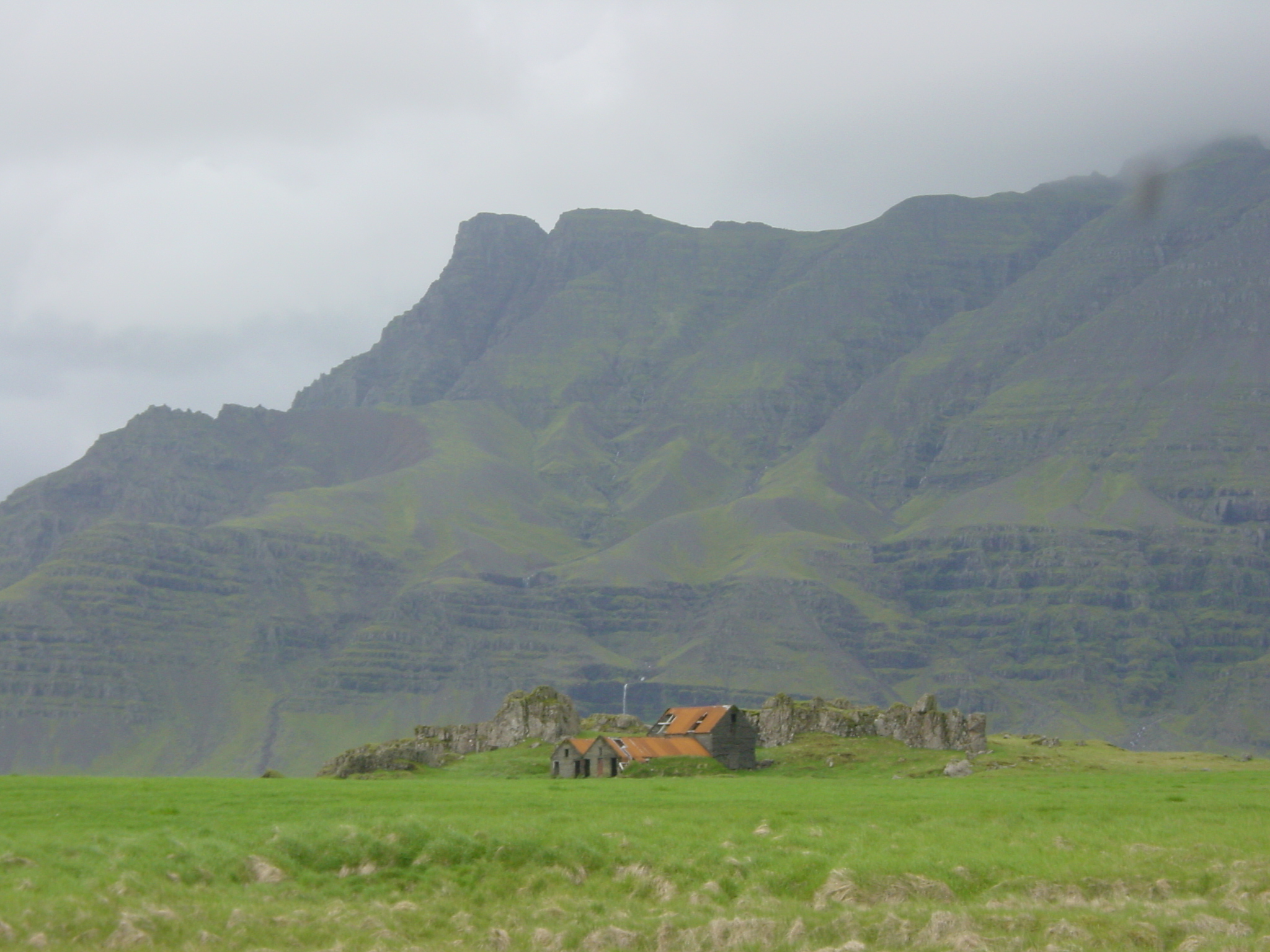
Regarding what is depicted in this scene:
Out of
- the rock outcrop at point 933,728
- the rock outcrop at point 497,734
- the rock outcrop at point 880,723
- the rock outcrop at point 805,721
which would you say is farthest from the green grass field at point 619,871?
the rock outcrop at point 497,734

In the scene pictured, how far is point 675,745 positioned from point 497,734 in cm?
2335

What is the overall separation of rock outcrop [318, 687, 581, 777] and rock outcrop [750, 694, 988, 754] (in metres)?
16.0

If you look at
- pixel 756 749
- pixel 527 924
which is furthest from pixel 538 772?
pixel 527 924

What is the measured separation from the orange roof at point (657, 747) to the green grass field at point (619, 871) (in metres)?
40.1

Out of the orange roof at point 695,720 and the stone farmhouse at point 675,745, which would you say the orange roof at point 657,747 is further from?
the orange roof at point 695,720

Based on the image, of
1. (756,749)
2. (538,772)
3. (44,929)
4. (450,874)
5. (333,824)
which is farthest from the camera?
(756,749)

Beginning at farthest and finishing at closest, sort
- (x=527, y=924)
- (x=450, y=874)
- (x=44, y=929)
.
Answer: (x=450, y=874) < (x=527, y=924) < (x=44, y=929)

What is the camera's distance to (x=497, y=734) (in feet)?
429

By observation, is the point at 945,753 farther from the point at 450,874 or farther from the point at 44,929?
→ the point at 44,929

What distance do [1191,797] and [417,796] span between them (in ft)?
109

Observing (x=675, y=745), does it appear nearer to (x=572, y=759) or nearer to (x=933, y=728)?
(x=572, y=759)

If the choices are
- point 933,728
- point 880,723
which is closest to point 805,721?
point 880,723

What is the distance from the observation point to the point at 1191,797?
69.0 metres

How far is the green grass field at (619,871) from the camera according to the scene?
146 ft
